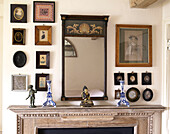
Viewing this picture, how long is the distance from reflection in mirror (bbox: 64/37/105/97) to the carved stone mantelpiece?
0.24 meters

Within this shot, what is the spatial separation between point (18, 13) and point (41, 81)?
2.97ft

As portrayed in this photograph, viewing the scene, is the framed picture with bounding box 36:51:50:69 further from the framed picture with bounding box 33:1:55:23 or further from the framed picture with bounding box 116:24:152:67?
the framed picture with bounding box 116:24:152:67

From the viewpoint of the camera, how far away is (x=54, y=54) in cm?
315

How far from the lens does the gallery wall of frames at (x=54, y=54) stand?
3100 millimetres

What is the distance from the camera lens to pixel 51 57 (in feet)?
10.3

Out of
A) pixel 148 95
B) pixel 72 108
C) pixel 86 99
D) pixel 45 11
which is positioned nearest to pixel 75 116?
pixel 72 108

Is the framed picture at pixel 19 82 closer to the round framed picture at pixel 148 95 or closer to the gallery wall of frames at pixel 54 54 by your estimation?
the gallery wall of frames at pixel 54 54

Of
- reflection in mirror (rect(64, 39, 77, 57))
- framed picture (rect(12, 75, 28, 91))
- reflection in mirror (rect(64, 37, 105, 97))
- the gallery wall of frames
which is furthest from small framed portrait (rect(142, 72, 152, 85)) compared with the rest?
framed picture (rect(12, 75, 28, 91))

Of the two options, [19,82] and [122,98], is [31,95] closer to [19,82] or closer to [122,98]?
[19,82]

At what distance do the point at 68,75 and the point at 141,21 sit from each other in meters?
1.21

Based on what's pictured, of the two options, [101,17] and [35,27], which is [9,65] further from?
[101,17]

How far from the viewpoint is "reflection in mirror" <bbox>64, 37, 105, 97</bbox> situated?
3.13m

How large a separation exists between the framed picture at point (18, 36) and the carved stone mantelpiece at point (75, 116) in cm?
81

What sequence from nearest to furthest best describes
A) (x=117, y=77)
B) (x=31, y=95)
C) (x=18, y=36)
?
(x=31, y=95) < (x=18, y=36) < (x=117, y=77)
